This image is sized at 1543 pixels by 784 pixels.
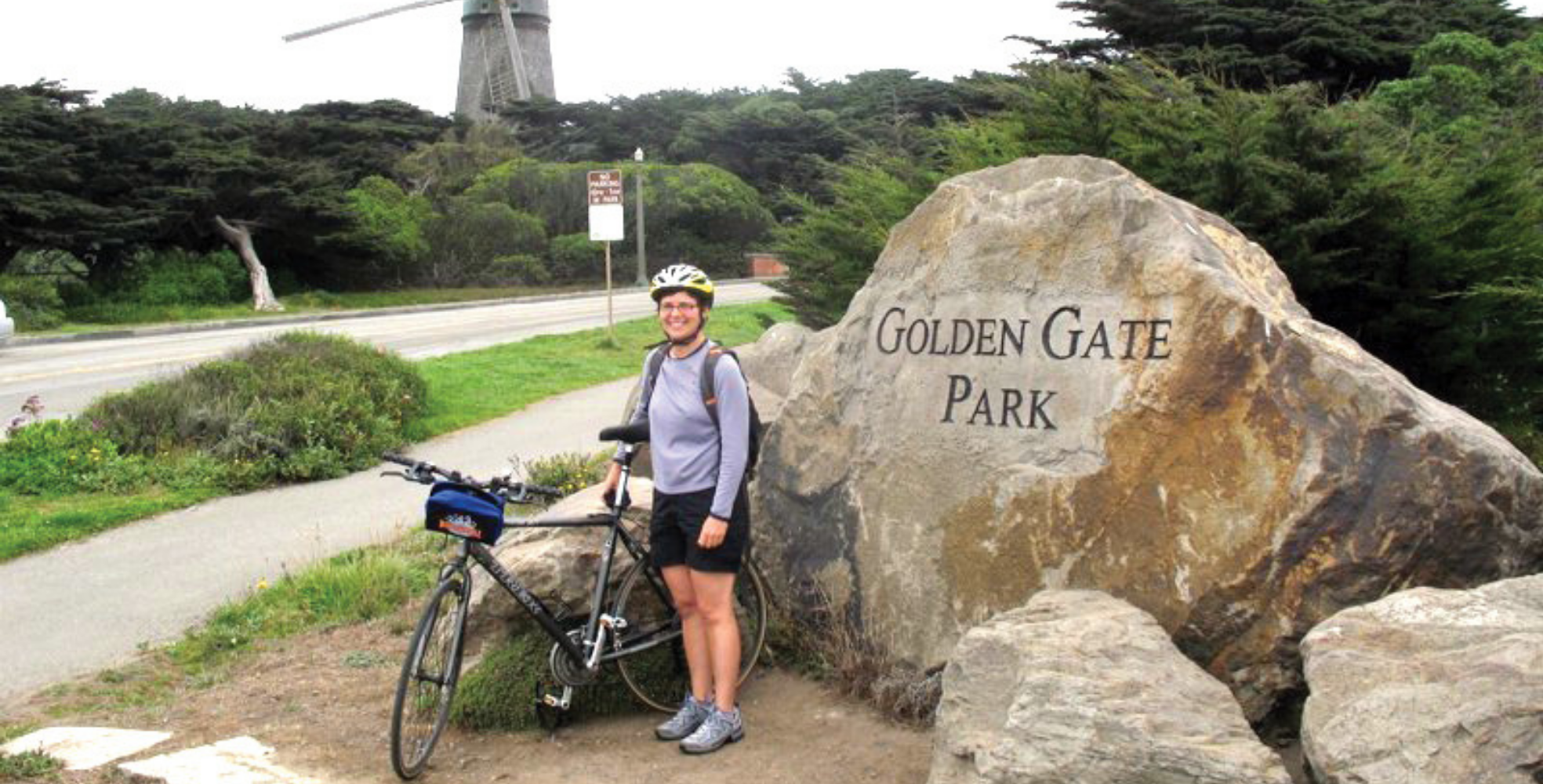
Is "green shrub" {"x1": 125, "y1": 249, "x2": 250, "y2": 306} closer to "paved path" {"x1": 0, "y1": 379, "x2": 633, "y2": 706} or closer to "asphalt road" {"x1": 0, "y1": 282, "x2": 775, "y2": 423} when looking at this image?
"asphalt road" {"x1": 0, "y1": 282, "x2": 775, "y2": 423}

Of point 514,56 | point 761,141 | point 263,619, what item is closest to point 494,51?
point 514,56

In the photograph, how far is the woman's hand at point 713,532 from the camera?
4918 mm

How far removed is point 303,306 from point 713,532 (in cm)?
3267

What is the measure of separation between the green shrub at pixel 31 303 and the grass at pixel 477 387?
11.9 meters

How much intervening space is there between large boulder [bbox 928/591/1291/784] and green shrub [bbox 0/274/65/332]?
27275 mm

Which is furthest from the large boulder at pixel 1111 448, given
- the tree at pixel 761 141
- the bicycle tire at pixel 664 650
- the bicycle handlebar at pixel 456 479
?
the tree at pixel 761 141

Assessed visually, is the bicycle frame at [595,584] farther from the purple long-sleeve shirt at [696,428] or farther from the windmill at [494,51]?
the windmill at [494,51]

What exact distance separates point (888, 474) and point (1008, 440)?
55 centimetres

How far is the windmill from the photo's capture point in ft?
209

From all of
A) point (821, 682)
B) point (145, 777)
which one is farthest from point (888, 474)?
point (145, 777)

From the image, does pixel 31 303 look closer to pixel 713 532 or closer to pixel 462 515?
pixel 462 515

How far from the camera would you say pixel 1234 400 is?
15.5 ft

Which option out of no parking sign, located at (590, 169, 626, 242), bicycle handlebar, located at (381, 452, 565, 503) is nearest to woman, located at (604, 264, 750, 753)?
bicycle handlebar, located at (381, 452, 565, 503)

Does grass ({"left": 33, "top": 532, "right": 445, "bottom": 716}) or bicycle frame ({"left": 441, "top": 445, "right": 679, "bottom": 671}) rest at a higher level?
bicycle frame ({"left": 441, "top": 445, "right": 679, "bottom": 671})
